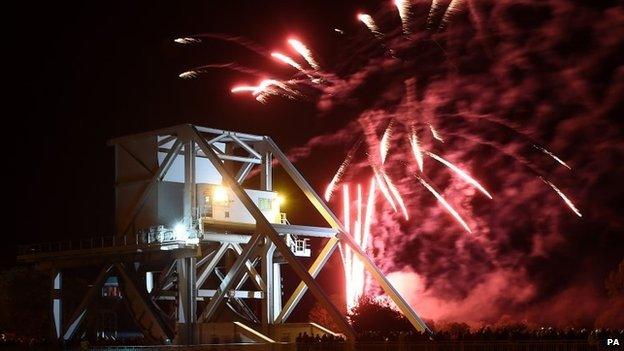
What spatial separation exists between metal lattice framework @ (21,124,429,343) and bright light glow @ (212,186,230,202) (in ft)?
3.71

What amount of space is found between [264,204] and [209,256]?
5.09 m

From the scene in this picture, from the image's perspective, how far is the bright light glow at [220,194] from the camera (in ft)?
225

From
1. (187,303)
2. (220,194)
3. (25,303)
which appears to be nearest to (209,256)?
(220,194)

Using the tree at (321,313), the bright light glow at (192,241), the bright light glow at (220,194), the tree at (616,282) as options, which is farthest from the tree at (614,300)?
the bright light glow at (192,241)

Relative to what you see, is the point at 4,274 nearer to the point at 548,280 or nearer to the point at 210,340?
the point at 210,340

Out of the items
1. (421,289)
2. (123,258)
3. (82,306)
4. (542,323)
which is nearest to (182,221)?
(123,258)

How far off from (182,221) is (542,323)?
29.4 m

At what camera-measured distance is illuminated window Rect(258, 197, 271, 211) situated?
7100cm

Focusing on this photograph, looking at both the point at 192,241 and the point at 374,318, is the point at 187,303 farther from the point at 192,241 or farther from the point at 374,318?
the point at 374,318

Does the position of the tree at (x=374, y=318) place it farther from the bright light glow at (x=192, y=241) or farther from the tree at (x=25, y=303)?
the tree at (x=25, y=303)

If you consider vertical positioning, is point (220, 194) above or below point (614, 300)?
above

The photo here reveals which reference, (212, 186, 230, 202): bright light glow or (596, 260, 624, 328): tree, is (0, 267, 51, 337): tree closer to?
(212, 186, 230, 202): bright light glow

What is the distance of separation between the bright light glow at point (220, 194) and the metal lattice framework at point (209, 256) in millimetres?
1131

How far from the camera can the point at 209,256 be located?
234ft
